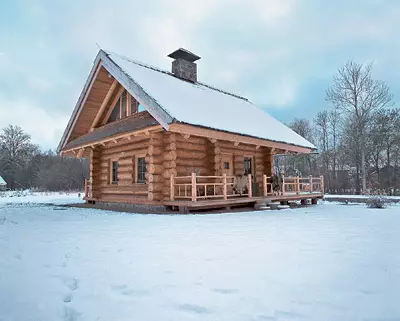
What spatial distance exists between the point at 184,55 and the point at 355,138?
18727 mm

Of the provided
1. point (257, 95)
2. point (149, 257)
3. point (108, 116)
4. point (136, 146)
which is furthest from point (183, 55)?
point (257, 95)

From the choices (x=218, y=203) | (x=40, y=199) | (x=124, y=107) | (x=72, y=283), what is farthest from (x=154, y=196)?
(x=40, y=199)

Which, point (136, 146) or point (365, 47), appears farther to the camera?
point (365, 47)

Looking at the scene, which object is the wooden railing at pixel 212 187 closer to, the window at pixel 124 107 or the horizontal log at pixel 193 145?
the horizontal log at pixel 193 145

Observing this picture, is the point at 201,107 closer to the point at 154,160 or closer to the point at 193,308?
the point at 154,160

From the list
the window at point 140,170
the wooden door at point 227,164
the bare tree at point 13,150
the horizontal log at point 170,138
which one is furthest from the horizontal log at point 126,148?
the bare tree at point 13,150

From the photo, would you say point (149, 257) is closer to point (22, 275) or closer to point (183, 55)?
point (22, 275)

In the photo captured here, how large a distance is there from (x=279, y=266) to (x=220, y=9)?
18.3m

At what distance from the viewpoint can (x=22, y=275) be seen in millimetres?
3123

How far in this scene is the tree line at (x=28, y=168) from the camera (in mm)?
43625

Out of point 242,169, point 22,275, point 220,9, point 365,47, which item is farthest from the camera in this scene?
point 365,47

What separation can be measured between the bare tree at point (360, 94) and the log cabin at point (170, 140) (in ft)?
40.8

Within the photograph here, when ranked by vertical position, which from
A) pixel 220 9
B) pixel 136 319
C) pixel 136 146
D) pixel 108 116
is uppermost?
pixel 220 9

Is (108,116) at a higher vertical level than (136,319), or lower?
higher
